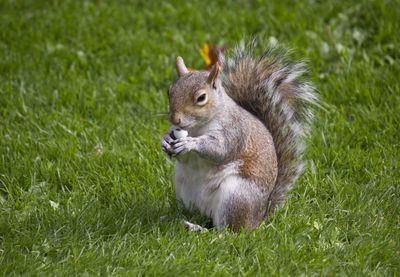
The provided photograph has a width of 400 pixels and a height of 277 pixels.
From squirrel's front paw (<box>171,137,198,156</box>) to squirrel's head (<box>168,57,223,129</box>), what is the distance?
2.3 inches

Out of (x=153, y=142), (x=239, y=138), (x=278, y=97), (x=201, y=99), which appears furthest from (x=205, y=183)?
(x=153, y=142)

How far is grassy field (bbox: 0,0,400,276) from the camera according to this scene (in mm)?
2529

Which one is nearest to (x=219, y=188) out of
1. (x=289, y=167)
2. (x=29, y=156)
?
(x=289, y=167)

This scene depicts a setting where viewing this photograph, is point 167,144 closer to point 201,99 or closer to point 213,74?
point 201,99

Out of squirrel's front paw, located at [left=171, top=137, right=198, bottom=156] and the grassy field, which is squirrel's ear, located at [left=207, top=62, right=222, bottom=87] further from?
the grassy field

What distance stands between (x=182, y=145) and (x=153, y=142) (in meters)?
0.82

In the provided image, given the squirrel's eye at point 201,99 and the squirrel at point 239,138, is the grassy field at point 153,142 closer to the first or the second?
the squirrel at point 239,138

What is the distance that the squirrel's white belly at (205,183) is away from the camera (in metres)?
2.69

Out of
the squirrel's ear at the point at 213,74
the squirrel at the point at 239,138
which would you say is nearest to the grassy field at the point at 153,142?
the squirrel at the point at 239,138

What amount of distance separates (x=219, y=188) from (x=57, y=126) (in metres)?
1.18

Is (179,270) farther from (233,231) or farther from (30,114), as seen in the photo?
(30,114)

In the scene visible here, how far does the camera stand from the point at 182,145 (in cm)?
257

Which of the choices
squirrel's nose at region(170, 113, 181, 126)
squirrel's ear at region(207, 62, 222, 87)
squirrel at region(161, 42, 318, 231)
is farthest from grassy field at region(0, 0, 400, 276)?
squirrel's ear at region(207, 62, 222, 87)

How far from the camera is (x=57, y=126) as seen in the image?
3.55 meters
